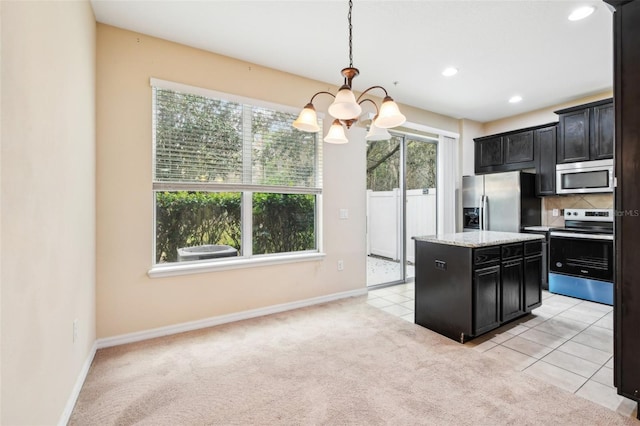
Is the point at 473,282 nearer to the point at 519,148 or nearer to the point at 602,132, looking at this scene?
the point at 602,132

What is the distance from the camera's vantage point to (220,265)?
3.20 metres

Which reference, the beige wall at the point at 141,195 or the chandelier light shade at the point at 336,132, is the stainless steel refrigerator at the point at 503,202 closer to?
the beige wall at the point at 141,195

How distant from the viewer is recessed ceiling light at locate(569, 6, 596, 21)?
252 cm

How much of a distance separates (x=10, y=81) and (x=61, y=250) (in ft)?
3.16

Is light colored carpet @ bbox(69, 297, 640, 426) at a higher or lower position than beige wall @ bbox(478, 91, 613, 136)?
lower

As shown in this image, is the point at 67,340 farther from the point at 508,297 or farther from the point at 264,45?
Result: the point at 508,297

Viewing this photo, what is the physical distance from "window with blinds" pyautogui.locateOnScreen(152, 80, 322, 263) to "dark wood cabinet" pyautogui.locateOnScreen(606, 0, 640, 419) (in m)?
2.74

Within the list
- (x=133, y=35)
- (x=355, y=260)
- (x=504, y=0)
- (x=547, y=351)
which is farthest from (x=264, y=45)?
(x=547, y=351)

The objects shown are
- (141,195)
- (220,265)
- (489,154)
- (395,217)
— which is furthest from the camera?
(489,154)

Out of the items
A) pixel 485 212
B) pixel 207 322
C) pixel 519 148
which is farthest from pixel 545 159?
pixel 207 322

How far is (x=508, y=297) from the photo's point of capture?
3.03 metres

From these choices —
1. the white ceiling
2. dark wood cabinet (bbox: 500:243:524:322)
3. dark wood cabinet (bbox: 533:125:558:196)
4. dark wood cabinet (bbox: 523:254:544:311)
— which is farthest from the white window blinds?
dark wood cabinet (bbox: 533:125:558:196)

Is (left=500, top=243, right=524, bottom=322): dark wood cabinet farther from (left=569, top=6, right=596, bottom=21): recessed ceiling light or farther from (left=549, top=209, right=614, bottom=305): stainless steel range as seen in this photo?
(left=569, top=6, right=596, bottom=21): recessed ceiling light

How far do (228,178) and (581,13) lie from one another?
3.52 metres
